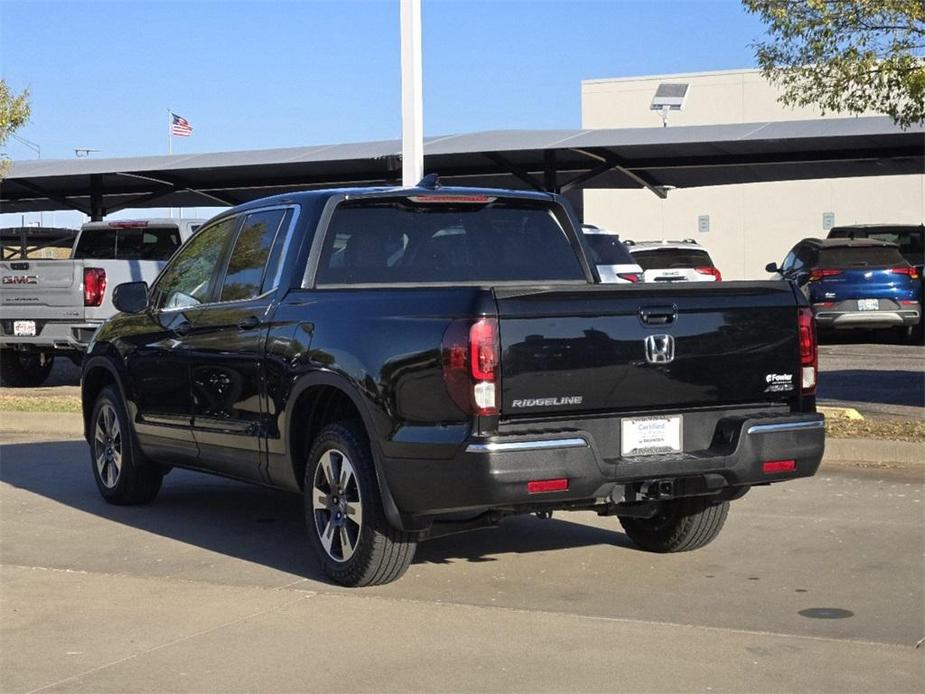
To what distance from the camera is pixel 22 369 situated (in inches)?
738

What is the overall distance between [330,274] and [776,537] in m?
2.83

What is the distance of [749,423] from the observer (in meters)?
6.58

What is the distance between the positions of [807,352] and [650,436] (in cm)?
96

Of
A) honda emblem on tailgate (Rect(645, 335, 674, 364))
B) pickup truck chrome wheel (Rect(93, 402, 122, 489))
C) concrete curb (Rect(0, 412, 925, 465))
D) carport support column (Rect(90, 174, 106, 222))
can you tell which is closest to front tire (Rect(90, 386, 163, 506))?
pickup truck chrome wheel (Rect(93, 402, 122, 489))

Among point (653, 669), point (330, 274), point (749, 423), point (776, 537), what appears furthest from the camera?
point (776, 537)

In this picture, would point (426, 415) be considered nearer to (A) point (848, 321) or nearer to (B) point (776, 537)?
(B) point (776, 537)

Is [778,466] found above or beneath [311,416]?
beneath

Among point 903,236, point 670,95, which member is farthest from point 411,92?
point 670,95

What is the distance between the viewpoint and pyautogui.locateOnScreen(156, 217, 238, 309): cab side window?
8.52 meters

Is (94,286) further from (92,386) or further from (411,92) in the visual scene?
(92,386)

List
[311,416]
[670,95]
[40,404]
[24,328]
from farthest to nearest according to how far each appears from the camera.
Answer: [670,95] → [24,328] → [40,404] → [311,416]

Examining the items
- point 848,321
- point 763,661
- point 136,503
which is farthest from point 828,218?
point 763,661

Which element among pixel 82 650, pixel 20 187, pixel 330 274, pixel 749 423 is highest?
pixel 20 187

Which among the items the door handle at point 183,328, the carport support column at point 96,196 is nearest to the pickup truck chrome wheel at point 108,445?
the door handle at point 183,328
